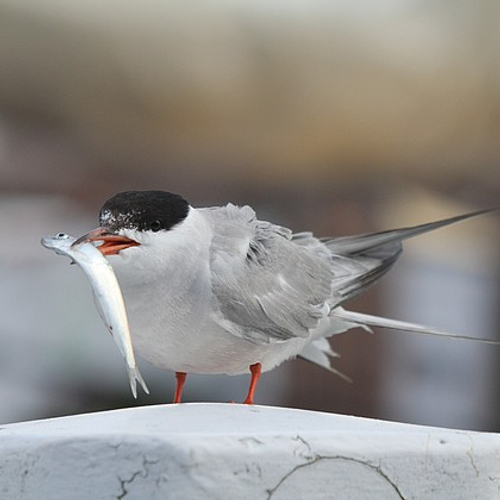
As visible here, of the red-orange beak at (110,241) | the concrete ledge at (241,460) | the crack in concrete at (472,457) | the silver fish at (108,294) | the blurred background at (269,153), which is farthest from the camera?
the blurred background at (269,153)

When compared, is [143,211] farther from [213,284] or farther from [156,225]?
[213,284]

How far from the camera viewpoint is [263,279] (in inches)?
68.4

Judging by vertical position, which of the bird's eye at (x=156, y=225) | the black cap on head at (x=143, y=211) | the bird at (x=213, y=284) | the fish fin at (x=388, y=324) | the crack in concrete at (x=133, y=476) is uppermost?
the black cap on head at (x=143, y=211)

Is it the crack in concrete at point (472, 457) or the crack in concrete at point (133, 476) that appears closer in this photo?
the crack in concrete at point (133, 476)

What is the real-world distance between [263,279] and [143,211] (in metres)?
0.28

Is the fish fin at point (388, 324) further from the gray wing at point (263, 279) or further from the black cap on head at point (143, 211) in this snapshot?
the black cap on head at point (143, 211)

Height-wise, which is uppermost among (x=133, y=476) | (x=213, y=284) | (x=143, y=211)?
(x=143, y=211)

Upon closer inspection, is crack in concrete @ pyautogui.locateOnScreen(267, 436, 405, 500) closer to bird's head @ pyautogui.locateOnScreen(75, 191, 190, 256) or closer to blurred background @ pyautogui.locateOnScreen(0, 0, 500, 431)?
bird's head @ pyautogui.locateOnScreen(75, 191, 190, 256)

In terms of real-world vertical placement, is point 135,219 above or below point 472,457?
above

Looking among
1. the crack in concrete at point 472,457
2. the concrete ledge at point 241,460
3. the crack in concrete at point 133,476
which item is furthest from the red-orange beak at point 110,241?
the crack in concrete at point 472,457

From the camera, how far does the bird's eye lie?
1567 millimetres

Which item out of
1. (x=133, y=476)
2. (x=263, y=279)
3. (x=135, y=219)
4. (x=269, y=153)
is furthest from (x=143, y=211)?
(x=269, y=153)

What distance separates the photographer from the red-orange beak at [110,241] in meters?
1.48

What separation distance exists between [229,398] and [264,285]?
284 cm
